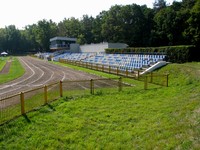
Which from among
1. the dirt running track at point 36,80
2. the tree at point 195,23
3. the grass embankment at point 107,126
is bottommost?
the dirt running track at point 36,80

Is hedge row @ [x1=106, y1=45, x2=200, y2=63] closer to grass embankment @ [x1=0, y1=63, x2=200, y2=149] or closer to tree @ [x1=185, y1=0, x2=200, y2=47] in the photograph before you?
tree @ [x1=185, y1=0, x2=200, y2=47]

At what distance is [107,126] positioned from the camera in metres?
9.32

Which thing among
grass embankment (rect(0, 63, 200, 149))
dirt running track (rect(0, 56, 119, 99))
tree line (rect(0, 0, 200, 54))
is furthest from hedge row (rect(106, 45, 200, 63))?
grass embankment (rect(0, 63, 200, 149))

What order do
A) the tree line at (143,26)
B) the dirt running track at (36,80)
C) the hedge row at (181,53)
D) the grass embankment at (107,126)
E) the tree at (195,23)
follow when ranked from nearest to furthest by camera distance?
1. the grass embankment at (107,126)
2. the dirt running track at (36,80)
3. the hedge row at (181,53)
4. the tree at (195,23)
5. the tree line at (143,26)

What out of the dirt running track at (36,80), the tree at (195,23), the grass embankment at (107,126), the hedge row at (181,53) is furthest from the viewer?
the tree at (195,23)

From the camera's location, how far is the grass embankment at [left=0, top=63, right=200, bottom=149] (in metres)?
7.68

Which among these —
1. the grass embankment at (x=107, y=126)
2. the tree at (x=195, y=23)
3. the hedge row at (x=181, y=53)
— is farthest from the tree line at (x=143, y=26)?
the grass embankment at (x=107, y=126)

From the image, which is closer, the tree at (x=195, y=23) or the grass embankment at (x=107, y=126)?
the grass embankment at (x=107, y=126)

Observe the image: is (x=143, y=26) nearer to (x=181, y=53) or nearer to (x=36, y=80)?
(x=181, y=53)

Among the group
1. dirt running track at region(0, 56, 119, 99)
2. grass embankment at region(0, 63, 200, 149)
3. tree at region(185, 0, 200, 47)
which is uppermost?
tree at region(185, 0, 200, 47)

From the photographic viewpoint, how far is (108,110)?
11.6m

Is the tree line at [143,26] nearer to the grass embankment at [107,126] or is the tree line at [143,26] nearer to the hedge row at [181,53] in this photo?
the hedge row at [181,53]

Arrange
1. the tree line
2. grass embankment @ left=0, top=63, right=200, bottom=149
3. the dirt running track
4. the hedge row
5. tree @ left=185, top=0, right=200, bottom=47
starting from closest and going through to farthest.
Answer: grass embankment @ left=0, top=63, right=200, bottom=149
the dirt running track
the hedge row
tree @ left=185, top=0, right=200, bottom=47
the tree line

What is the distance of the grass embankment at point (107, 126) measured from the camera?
7.68 m
